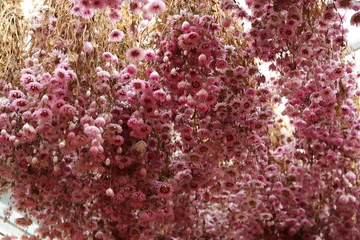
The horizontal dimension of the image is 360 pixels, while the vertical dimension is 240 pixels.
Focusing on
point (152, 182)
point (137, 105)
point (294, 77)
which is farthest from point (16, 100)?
point (294, 77)

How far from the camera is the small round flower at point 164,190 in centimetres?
190

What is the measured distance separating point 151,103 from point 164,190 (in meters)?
0.35

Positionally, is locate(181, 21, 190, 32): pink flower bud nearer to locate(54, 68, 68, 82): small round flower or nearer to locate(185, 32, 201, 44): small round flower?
locate(185, 32, 201, 44): small round flower

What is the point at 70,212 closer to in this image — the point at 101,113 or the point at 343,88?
the point at 101,113

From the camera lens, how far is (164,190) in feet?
6.27

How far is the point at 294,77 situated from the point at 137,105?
0.55 metres

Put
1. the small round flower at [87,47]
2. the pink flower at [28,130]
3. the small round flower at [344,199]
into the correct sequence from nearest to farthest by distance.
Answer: the pink flower at [28,130], the small round flower at [87,47], the small round flower at [344,199]

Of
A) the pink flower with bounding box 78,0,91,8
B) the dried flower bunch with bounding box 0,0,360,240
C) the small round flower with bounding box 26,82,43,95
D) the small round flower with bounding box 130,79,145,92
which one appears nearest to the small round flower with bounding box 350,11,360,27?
the dried flower bunch with bounding box 0,0,360,240

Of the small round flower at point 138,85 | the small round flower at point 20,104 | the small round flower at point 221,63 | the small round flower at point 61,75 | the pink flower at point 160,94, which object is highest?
the small round flower at point 221,63

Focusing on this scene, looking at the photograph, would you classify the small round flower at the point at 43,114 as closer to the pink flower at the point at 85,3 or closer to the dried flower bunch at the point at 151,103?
the dried flower bunch at the point at 151,103

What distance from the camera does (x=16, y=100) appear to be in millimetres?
1795

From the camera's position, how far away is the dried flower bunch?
1725 millimetres

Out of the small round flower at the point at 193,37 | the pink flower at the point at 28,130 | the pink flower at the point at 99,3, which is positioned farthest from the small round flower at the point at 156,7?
the pink flower at the point at 28,130

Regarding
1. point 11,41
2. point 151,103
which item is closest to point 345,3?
point 151,103
